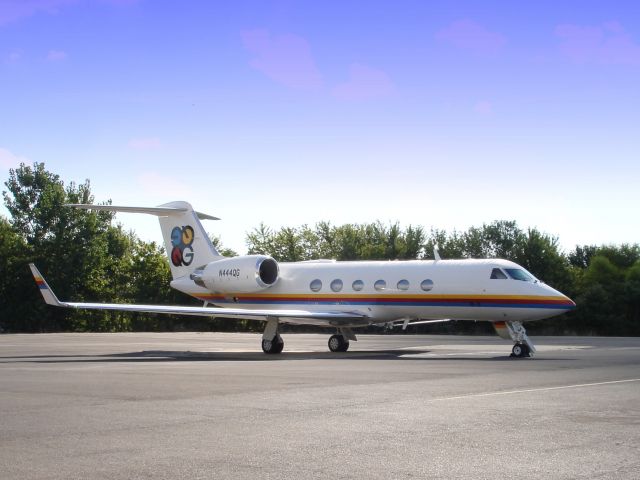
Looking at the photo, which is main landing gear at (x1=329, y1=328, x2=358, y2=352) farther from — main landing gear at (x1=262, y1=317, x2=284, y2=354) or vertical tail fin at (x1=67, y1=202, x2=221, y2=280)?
vertical tail fin at (x1=67, y1=202, x2=221, y2=280)

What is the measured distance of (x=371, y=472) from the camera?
6668 millimetres

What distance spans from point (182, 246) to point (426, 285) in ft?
34.3

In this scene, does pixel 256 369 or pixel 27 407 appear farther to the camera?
pixel 256 369

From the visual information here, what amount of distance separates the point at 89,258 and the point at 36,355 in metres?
43.6

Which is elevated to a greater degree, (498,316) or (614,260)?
(614,260)

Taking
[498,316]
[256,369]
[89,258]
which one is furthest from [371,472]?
[89,258]

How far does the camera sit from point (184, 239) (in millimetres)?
32094

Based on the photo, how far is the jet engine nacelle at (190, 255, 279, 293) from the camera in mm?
29391

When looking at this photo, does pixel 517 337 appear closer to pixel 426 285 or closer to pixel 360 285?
pixel 426 285

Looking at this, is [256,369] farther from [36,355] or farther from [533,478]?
[533,478]

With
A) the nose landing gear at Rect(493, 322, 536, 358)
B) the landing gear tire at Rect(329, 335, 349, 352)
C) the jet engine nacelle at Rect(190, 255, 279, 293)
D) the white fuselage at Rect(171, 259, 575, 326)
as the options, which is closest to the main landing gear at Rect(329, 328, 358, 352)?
the landing gear tire at Rect(329, 335, 349, 352)

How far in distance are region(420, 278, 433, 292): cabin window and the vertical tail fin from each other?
9028mm

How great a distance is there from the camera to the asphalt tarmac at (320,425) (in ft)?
22.5

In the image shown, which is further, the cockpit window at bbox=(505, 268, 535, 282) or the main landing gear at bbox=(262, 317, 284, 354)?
the main landing gear at bbox=(262, 317, 284, 354)
